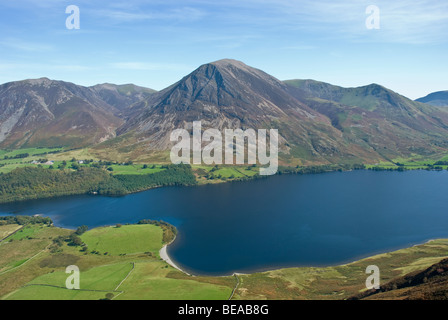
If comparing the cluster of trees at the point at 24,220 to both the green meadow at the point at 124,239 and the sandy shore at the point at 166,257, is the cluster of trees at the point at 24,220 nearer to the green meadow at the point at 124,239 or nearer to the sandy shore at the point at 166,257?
the green meadow at the point at 124,239

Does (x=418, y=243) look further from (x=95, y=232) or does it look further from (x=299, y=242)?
(x=95, y=232)

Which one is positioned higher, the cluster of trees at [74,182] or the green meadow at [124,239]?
the cluster of trees at [74,182]

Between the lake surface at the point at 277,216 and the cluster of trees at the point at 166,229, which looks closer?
the lake surface at the point at 277,216

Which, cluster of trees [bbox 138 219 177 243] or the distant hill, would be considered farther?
cluster of trees [bbox 138 219 177 243]

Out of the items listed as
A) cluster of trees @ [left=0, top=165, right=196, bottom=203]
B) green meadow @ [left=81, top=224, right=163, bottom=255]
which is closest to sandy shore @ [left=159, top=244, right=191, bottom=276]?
green meadow @ [left=81, top=224, right=163, bottom=255]

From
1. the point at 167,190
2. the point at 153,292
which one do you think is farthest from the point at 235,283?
the point at 167,190

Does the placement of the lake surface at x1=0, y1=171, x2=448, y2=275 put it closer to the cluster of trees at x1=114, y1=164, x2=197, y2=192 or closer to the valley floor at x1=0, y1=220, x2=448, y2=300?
the valley floor at x1=0, y1=220, x2=448, y2=300

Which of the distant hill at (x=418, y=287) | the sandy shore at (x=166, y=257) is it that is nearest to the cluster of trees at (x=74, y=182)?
the sandy shore at (x=166, y=257)


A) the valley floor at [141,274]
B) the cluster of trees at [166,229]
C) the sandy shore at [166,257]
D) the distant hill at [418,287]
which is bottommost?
the sandy shore at [166,257]
